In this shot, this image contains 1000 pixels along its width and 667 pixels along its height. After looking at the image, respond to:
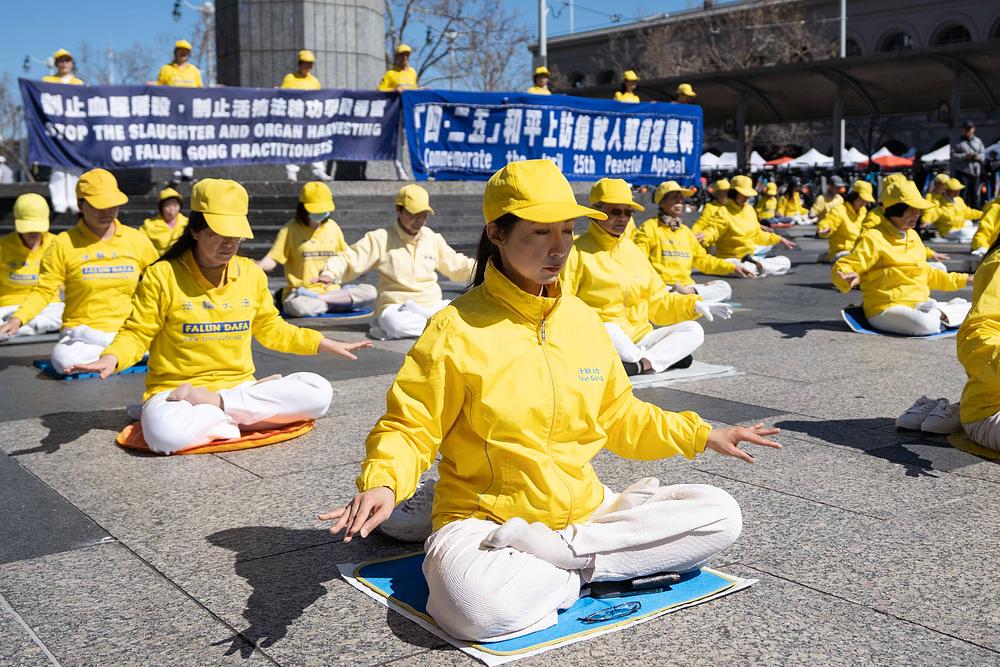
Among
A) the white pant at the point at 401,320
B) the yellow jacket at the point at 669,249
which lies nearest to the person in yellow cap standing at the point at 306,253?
the white pant at the point at 401,320

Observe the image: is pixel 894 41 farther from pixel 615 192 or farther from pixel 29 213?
pixel 615 192

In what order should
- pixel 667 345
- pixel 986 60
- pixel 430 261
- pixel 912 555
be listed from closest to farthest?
pixel 912 555
pixel 667 345
pixel 430 261
pixel 986 60

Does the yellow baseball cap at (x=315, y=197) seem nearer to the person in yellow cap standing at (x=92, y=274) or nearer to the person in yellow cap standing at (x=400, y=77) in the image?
the person in yellow cap standing at (x=92, y=274)

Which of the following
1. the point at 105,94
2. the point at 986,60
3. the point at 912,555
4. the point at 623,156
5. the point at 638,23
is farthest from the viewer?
the point at 638,23

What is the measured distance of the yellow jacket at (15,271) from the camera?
1030 cm

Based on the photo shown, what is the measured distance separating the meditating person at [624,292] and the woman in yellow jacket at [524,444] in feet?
12.6

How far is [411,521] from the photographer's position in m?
4.23

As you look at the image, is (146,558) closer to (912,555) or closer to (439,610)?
(439,610)

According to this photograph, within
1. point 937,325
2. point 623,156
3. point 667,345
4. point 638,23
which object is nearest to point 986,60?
point 623,156

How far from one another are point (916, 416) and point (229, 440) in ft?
12.6

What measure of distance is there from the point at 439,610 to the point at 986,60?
28.9m

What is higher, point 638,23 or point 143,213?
point 638,23

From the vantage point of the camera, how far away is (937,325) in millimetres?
9922

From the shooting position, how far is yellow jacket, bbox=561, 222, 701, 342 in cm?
782
